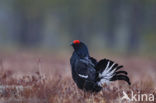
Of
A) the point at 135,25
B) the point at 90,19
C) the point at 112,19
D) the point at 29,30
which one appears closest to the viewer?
the point at 135,25

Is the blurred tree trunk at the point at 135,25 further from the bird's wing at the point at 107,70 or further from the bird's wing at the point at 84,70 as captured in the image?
the bird's wing at the point at 84,70

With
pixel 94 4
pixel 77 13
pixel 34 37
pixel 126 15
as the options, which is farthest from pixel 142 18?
pixel 34 37

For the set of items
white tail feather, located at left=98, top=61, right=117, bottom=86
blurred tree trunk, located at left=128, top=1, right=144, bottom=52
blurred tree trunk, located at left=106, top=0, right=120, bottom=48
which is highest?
blurred tree trunk, located at left=106, top=0, right=120, bottom=48

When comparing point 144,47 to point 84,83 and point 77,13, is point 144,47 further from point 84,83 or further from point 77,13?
point 84,83

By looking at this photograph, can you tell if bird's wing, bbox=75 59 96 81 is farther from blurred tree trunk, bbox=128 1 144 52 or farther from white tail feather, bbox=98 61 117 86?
blurred tree trunk, bbox=128 1 144 52

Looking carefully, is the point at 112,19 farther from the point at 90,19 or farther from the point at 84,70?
the point at 84,70

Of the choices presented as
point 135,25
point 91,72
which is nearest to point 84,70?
point 91,72

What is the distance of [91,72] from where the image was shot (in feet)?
18.0

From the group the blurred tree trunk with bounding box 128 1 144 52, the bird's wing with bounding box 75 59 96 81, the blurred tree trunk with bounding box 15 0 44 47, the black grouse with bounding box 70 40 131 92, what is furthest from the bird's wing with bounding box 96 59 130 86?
the blurred tree trunk with bounding box 15 0 44 47

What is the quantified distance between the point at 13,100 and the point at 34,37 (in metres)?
39.2

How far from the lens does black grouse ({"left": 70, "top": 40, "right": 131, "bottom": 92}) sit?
5426mm

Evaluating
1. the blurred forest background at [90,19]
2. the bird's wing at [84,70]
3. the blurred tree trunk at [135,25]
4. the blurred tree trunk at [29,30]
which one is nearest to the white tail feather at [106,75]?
the bird's wing at [84,70]

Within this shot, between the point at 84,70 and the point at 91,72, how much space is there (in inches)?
4.7

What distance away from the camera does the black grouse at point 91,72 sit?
17.8 ft
